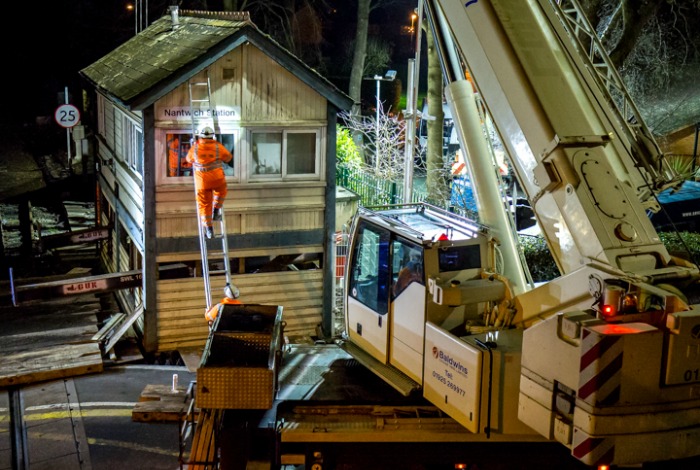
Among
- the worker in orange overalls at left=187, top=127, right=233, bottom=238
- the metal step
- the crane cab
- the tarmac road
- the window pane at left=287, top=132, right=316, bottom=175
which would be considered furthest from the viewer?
the window pane at left=287, top=132, right=316, bottom=175

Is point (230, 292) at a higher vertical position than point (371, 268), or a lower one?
lower

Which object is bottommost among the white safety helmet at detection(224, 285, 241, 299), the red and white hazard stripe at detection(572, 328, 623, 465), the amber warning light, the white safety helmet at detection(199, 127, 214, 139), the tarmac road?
the tarmac road

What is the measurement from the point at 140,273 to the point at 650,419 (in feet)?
32.6

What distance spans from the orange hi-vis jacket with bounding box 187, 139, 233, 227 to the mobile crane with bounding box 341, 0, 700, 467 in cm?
476

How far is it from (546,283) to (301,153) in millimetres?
8220

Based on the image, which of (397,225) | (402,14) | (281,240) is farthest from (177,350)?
(402,14)

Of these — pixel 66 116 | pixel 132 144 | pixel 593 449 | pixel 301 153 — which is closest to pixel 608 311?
pixel 593 449

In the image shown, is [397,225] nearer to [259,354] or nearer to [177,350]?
[259,354]

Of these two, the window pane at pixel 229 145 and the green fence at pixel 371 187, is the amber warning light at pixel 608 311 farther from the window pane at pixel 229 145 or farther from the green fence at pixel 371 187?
the green fence at pixel 371 187

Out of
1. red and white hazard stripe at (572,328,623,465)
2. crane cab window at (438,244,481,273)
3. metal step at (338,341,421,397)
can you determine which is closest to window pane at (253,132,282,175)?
metal step at (338,341,421,397)

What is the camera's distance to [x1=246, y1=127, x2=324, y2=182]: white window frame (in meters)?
13.8

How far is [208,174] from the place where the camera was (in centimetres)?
1249

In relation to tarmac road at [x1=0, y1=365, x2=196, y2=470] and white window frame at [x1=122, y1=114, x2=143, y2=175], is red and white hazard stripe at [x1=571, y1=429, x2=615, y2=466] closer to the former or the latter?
tarmac road at [x1=0, y1=365, x2=196, y2=470]

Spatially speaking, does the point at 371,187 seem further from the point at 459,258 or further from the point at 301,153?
the point at 459,258
